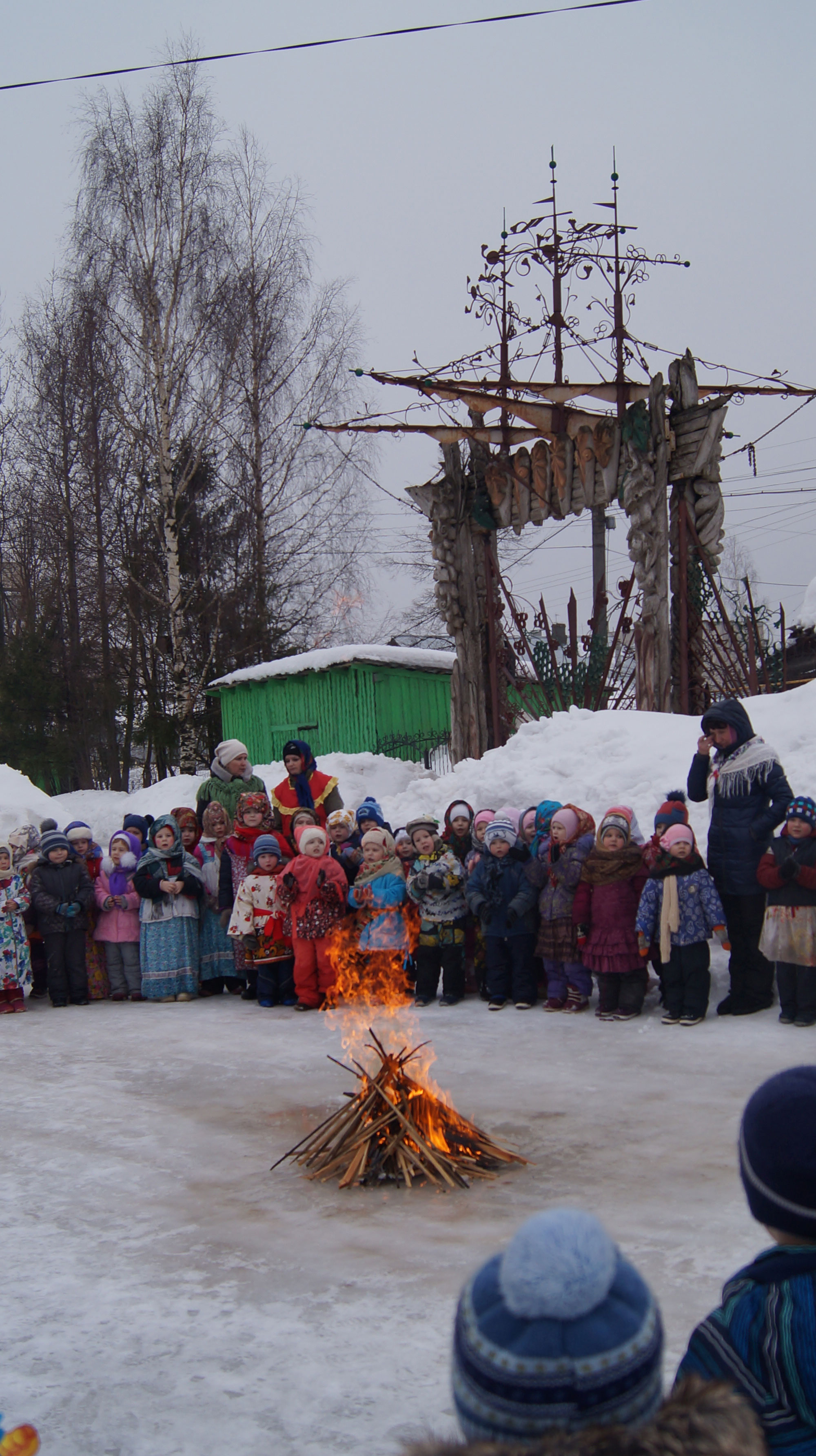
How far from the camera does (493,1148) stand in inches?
174

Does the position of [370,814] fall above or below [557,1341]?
above

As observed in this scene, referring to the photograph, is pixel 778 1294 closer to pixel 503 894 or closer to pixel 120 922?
pixel 503 894

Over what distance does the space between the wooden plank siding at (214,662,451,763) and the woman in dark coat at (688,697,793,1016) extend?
486 inches

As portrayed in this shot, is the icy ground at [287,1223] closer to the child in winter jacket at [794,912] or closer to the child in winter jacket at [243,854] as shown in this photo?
the child in winter jacket at [794,912]

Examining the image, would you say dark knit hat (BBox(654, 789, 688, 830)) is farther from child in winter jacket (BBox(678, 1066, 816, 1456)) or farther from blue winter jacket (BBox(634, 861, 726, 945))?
child in winter jacket (BBox(678, 1066, 816, 1456))

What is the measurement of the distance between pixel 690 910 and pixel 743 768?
977 millimetres

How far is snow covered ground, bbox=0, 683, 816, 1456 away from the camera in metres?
2.80

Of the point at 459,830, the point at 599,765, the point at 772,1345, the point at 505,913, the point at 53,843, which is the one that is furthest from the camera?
the point at 599,765

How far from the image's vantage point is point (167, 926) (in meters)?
9.02

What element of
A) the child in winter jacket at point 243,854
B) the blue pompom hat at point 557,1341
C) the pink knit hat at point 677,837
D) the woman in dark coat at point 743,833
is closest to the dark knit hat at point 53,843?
the child in winter jacket at point 243,854

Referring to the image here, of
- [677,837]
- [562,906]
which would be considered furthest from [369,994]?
[677,837]

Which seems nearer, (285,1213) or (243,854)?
(285,1213)

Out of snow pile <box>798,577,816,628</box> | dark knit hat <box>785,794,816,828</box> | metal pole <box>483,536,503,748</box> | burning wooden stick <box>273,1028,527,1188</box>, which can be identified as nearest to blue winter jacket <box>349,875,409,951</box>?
dark knit hat <box>785,794,816,828</box>

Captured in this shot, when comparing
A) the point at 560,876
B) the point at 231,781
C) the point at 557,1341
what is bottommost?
the point at 560,876
